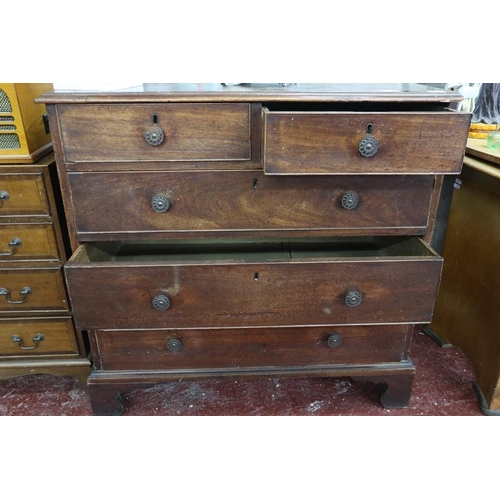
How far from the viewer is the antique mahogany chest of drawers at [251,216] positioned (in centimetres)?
110

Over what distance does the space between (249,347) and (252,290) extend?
0.22 meters

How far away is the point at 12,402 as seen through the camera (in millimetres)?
1535

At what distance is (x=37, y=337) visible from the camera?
1.49m

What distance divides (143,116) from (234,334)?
67cm

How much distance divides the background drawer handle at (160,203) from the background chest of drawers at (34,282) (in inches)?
13.1

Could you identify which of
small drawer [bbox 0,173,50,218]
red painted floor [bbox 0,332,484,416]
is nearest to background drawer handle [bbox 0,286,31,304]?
small drawer [bbox 0,173,50,218]

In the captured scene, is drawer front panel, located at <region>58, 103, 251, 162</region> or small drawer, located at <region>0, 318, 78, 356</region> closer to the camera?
drawer front panel, located at <region>58, 103, 251, 162</region>

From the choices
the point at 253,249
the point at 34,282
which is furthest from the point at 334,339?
the point at 34,282

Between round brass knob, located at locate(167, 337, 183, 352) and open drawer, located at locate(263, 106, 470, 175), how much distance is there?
0.60m

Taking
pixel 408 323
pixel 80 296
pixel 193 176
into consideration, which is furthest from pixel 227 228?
pixel 408 323

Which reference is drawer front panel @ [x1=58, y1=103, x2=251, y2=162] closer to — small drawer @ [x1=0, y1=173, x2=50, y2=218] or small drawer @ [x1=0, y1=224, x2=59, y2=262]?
small drawer @ [x1=0, y1=173, x2=50, y2=218]

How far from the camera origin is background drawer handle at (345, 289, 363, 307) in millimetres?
1246

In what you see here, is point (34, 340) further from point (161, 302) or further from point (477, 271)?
point (477, 271)

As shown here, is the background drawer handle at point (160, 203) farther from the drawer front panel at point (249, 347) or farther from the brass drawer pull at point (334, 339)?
the brass drawer pull at point (334, 339)
